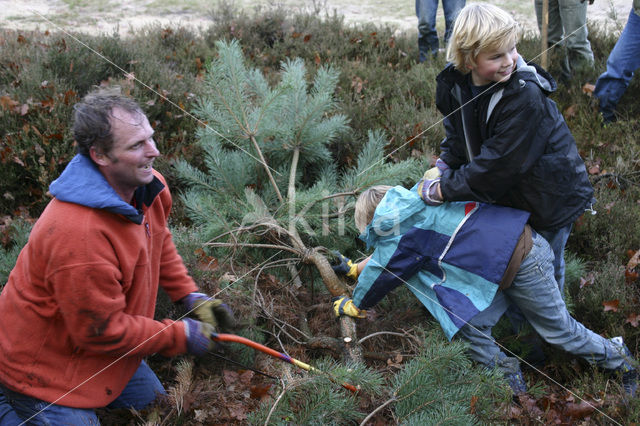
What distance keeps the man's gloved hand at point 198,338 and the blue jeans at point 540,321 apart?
51.0 inches

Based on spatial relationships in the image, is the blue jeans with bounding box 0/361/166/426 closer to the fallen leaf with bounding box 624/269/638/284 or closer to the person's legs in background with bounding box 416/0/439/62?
the fallen leaf with bounding box 624/269/638/284

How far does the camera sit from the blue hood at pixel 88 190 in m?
2.07

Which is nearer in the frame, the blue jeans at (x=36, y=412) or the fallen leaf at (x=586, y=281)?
the blue jeans at (x=36, y=412)

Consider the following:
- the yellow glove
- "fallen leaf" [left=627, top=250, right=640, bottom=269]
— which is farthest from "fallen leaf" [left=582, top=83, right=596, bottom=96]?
the yellow glove

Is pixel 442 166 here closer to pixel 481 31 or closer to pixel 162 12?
pixel 481 31

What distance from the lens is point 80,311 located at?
6.83ft

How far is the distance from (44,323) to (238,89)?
73.3 inches

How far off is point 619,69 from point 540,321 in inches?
132

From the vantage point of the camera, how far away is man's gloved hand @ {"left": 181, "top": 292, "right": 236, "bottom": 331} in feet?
8.49

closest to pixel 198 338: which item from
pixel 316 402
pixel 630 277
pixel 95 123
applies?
pixel 316 402

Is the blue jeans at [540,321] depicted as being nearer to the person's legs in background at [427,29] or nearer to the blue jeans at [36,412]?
the blue jeans at [36,412]

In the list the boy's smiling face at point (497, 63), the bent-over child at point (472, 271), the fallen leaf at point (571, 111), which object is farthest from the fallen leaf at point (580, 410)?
the fallen leaf at point (571, 111)

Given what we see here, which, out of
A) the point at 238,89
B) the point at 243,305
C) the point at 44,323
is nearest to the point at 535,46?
the point at 238,89

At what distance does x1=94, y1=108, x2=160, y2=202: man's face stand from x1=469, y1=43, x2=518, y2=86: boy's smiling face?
153cm
